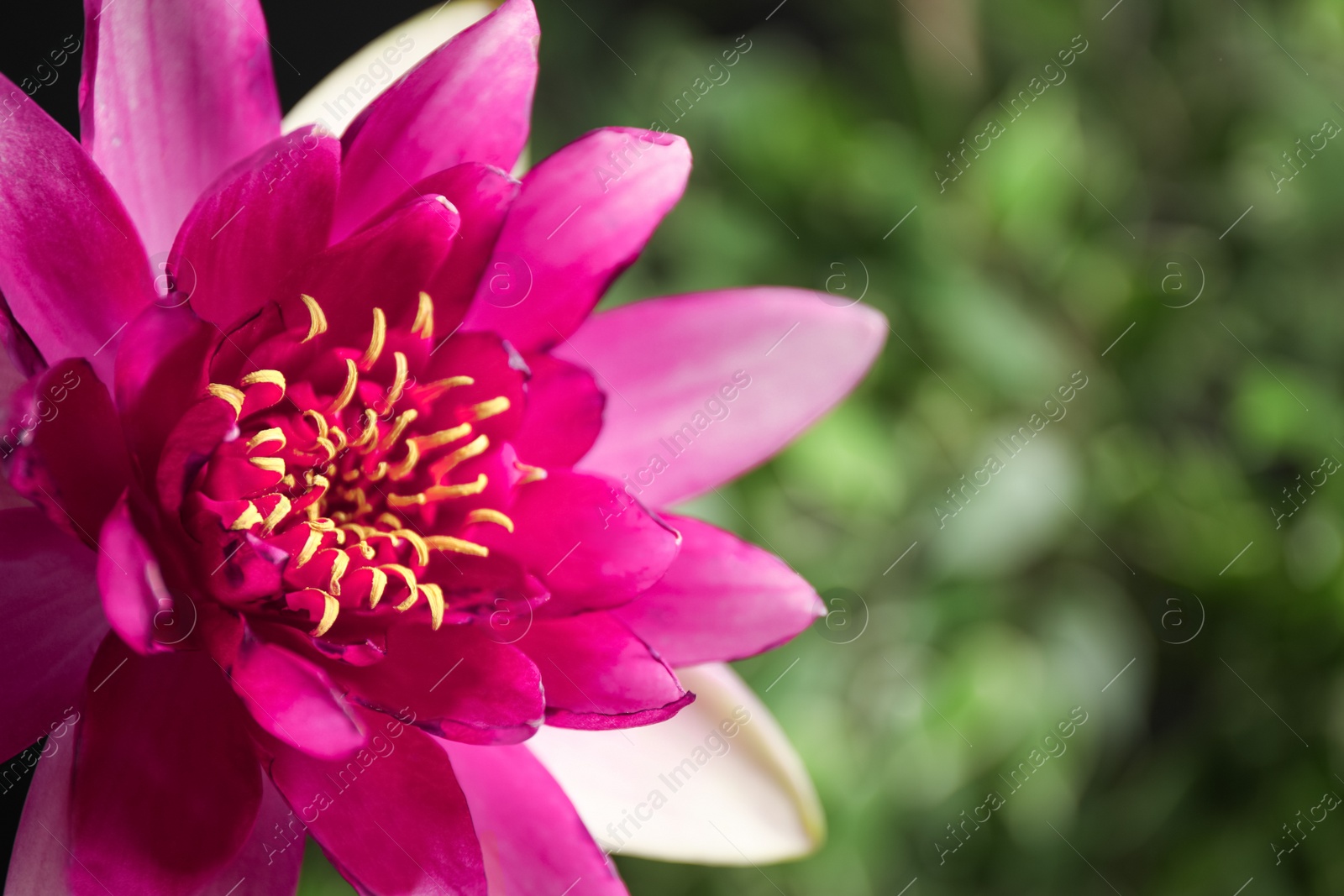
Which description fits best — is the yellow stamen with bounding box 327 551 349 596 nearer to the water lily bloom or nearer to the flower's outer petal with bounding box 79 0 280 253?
the water lily bloom

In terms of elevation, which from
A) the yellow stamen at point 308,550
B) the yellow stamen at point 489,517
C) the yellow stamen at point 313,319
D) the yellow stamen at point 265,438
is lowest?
the yellow stamen at point 308,550

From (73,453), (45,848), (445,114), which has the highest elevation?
(445,114)

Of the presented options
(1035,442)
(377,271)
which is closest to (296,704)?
(377,271)

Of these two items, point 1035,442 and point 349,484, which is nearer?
point 349,484

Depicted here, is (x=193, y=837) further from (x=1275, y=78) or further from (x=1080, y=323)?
(x=1275, y=78)

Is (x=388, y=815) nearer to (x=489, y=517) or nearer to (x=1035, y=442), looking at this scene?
(x=489, y=517)

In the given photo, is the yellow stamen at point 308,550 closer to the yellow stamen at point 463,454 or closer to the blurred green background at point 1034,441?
the yellow stamen at point 463,454

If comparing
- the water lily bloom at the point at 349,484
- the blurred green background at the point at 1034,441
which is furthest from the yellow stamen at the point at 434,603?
the blurred green background at the point at 1034,441

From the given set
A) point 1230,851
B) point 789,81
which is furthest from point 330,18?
point 1230,851
